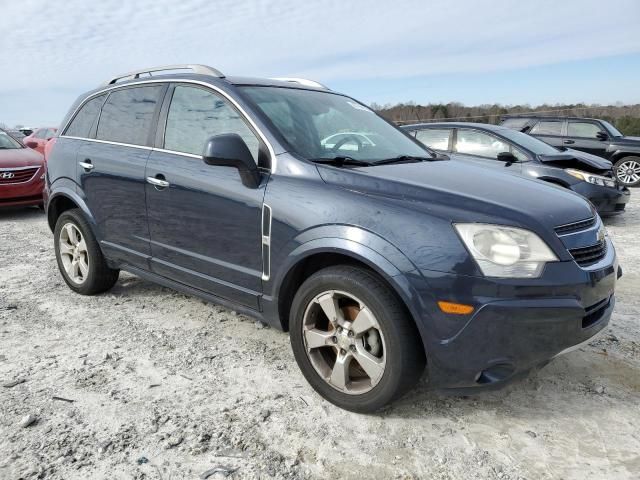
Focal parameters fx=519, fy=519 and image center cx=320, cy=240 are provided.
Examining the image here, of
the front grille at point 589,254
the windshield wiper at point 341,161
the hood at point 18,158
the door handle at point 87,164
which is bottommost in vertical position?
the hood at point 18,158

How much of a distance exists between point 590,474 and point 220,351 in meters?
2.15

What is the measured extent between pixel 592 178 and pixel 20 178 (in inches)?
350

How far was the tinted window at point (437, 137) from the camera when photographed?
8164 millimetres

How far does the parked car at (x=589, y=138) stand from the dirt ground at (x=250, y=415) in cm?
921

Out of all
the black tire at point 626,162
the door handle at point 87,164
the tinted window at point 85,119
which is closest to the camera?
the door handle at point 87,164

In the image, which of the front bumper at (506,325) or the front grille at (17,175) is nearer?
the front bumper at (506,325)

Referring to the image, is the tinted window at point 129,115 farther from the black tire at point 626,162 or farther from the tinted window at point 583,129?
the black tire at point 626,162

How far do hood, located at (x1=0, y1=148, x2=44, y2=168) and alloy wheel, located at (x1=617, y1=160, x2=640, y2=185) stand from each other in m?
12.4

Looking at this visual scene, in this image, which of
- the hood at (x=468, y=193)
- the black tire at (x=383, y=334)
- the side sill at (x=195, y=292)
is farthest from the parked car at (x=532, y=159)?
the black tire at (x=383, y=334)

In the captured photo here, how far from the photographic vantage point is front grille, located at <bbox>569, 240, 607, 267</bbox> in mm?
2394

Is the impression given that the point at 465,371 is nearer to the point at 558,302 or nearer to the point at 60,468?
the point at 558,302

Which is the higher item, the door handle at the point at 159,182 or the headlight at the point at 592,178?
the door handle at the point at 159,182

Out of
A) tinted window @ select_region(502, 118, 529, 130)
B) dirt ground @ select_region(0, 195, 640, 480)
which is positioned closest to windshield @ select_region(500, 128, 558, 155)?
tinted window @ select_region(502, 118, 529, 130)

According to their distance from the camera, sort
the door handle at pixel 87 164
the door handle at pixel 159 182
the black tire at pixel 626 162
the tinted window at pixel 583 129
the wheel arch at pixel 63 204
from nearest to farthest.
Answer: the door handle at pixel 159 182 < the door handle at pixel 87 164 < the wheel arch at pixel 63 204 < the black tire at pixel 626 162 < the tinted window at pixel 583 129
